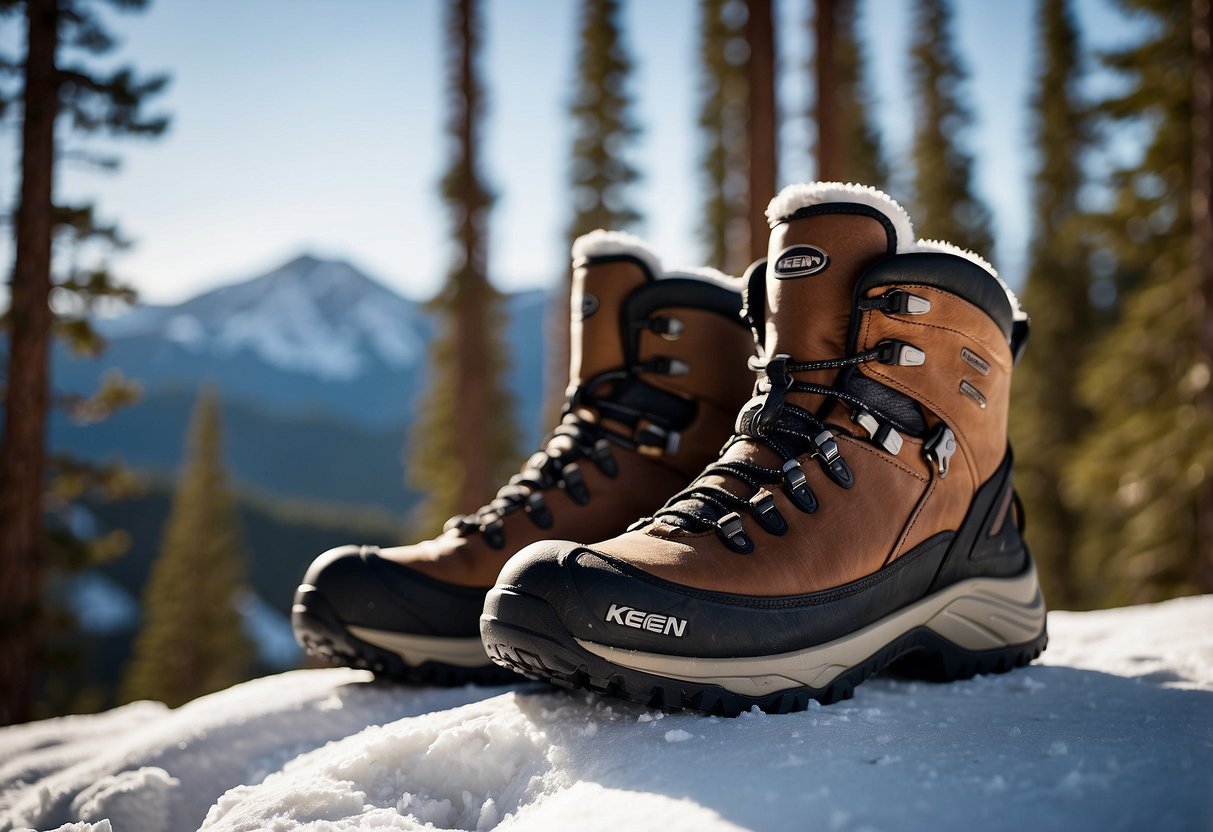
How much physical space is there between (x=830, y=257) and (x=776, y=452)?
43 cm

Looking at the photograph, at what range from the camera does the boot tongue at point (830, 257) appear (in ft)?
5.39

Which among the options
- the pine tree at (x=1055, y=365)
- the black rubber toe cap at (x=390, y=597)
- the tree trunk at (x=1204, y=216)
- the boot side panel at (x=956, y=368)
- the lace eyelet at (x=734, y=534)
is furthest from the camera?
the pine tree at (x=1055, y=365)

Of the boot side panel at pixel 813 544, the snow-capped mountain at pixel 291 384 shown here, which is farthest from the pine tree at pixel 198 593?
the snow-capped mountain at pixel 291 384

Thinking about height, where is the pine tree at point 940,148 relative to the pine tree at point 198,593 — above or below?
above

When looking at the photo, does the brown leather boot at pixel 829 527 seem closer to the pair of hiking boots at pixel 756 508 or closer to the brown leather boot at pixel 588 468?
the pair of hiking boots at pixel 756 508

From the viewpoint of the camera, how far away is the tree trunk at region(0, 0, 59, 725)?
7.47 meters

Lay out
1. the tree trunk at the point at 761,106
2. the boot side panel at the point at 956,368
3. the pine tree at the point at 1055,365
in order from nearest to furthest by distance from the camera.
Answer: the boot side panel at the point at 956,368
the tree trunk at the point at 761,106
the pine tree at the point at 1055,365

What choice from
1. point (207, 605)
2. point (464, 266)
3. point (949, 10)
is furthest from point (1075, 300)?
point (207, 605)

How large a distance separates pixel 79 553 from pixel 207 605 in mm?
17465

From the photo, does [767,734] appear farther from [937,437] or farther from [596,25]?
[596,25]

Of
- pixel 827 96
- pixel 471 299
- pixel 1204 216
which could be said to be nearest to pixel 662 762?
pixel 1204 216

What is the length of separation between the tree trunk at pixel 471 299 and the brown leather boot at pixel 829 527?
35.4 feet

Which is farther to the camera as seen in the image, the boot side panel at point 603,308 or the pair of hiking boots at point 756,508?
the boot side panel at point 603,308

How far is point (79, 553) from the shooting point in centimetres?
795
